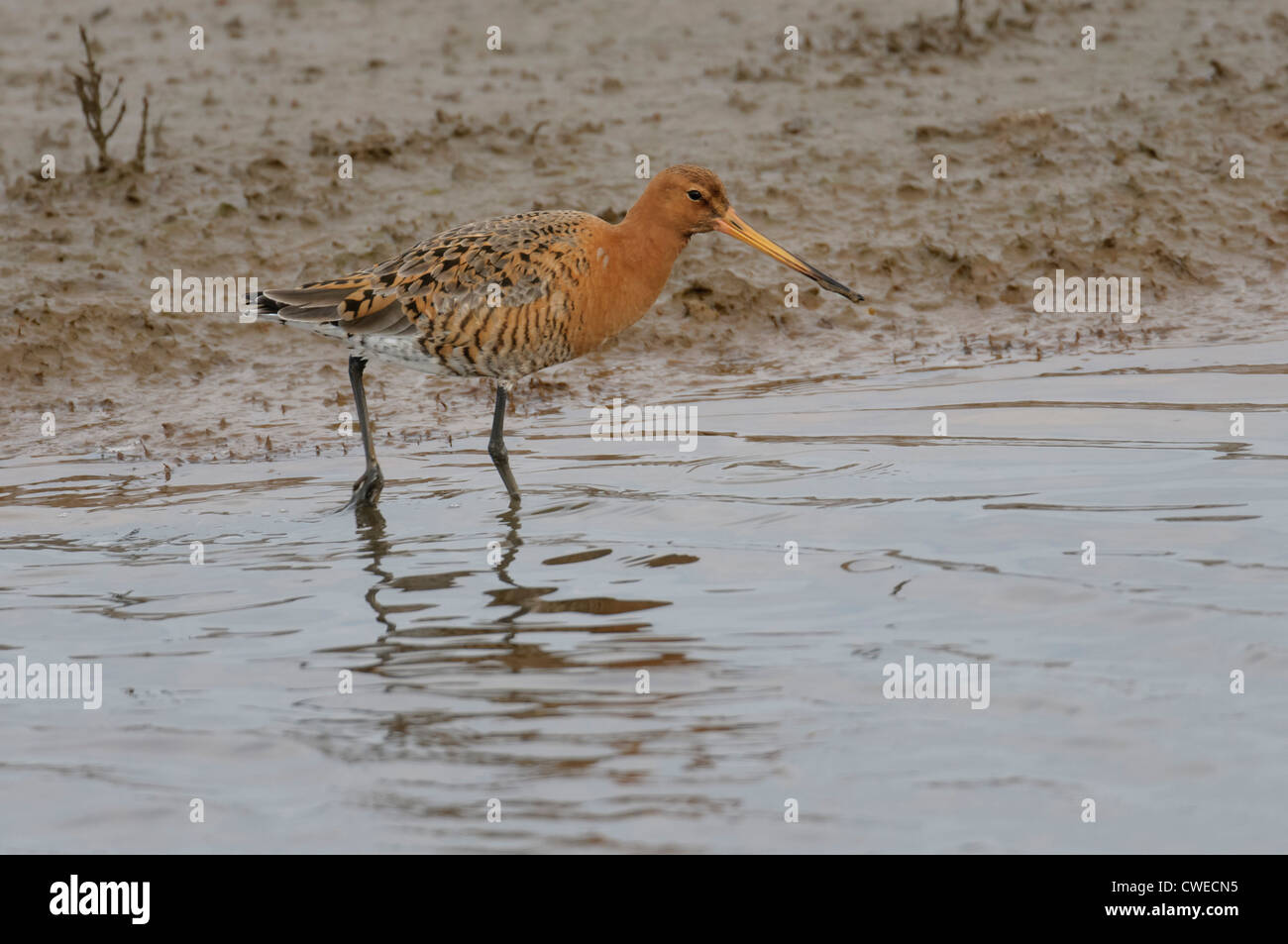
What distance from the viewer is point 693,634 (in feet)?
19.1

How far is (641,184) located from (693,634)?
569cm

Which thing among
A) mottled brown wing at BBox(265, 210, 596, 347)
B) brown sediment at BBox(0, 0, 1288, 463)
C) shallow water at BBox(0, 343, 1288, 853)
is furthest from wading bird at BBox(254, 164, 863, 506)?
brown sediment at BBox(0, 0, 1288, 463)

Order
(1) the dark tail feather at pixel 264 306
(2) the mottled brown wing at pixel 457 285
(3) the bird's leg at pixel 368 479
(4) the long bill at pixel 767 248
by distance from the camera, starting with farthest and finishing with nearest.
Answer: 1. (4) the long bill at pixel 767 248
2. (1) the dark tail feather at pixel 264 306
3. (3) the bird's leg at pixel 368 479
4. (2) the mottled brown wing at pixel 457 285

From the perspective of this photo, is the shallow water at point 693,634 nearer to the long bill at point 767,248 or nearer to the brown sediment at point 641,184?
the long bill at point 767,248

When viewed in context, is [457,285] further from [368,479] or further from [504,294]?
[368,479]

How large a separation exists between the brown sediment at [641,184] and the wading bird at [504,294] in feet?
3.99

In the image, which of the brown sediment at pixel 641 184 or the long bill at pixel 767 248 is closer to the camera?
Result: the long bill at pixel 767 248

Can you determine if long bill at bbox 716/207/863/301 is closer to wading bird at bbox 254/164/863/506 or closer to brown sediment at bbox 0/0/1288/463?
wading bird at bbox 254/164/863/506

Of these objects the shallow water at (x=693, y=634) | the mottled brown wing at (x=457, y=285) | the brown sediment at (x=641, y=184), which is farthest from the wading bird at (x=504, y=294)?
the brown sediment at (x=641, y=184)

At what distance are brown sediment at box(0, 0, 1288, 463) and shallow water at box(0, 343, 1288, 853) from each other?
41.8 inches

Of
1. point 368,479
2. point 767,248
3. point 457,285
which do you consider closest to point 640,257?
point 767,248

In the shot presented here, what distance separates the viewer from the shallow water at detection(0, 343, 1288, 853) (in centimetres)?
464

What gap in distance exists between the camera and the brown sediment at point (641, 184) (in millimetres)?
9438
